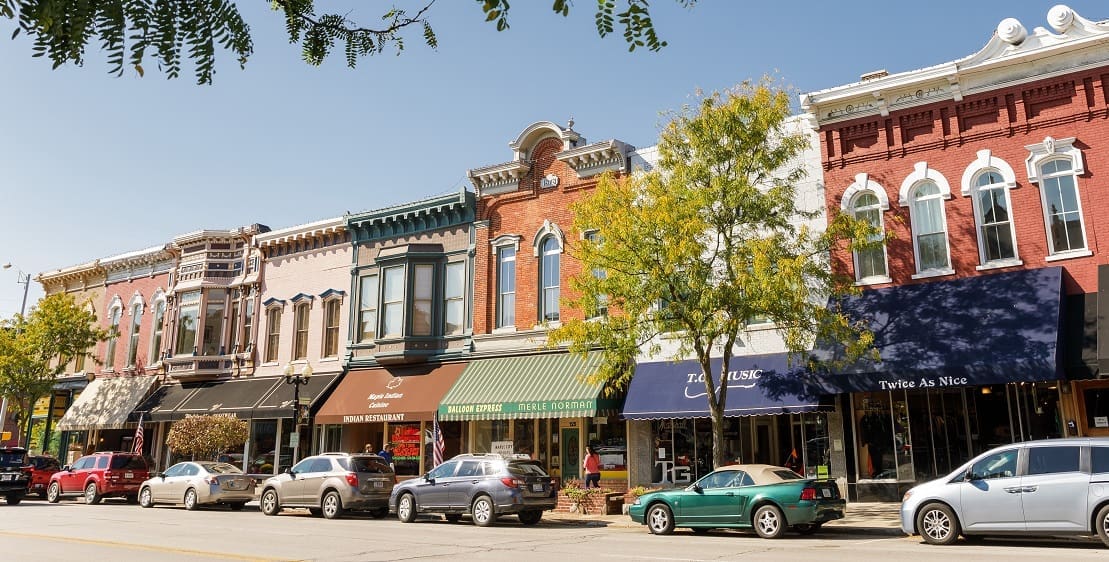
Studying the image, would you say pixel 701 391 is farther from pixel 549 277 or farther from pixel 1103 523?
pixel 1103 523

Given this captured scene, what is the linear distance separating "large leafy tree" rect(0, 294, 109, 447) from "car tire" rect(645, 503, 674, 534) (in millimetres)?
27818

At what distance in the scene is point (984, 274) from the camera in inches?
723

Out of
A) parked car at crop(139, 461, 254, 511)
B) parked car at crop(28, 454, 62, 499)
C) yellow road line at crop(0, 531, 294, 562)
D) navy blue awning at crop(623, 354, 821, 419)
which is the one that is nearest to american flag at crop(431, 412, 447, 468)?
parked car at crop(139, 461, 254, 511)

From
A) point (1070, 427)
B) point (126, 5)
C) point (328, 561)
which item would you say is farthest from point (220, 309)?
point (126, 5)

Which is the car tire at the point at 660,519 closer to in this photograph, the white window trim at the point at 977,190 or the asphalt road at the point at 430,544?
the asphalt road at the point at 430,544

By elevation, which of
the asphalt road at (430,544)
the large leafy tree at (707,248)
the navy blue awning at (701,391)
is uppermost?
the large leafy tree at (707,248)

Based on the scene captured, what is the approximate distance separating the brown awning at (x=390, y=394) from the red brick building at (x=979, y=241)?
12.0 metres

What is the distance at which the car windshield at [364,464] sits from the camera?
66.4 feet

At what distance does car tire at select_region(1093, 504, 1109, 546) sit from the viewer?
37.1ft

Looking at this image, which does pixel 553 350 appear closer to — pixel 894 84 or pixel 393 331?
pixel 393 331

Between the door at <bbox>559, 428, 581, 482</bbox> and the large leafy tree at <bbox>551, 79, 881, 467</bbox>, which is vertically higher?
the large leafy tree at <bbox>551, 79, 881, 467</bbox>

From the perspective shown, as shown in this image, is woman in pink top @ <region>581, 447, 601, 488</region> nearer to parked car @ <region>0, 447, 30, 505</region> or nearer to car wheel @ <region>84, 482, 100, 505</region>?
car wheel @ <region>84, 482, 100, 505</region>

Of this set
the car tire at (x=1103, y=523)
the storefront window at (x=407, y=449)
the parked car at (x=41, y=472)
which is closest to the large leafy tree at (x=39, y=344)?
the parked car at (x=41, y=472)

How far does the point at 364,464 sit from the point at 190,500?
6401 mm
